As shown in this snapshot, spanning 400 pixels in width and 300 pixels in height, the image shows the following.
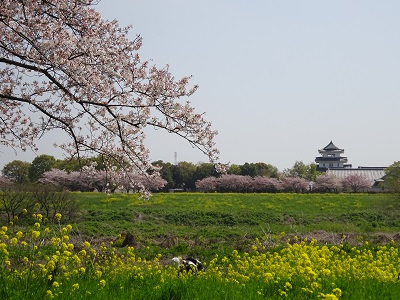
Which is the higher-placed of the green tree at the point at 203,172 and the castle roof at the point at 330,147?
the castle roof at the point at 330,147

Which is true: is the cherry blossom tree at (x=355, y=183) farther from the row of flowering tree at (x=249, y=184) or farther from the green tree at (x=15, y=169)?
the green tree at (x=15, y=169)

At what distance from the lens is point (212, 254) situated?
1438 centimetres

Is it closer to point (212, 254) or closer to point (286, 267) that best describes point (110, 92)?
point (286, 267)

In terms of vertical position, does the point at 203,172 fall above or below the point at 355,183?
above

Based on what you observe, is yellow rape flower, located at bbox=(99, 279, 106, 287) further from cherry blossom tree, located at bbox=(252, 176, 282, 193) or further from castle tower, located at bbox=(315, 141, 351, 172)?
castle tower, located at bbox=(315, 141, 351, 172)

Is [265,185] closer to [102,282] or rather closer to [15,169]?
[15,169]

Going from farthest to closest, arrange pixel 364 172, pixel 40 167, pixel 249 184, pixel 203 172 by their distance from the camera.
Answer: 1. pixel 364 172
2. pixel 203 172
3. pixel 249 184
4. pixel 40 167

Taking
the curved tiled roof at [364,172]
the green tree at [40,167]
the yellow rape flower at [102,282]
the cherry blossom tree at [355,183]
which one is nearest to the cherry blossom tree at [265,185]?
the cherry blossom tree at [355,183]

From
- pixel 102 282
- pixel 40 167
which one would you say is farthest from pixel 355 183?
pixel 102 282

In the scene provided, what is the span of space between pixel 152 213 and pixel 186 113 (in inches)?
823

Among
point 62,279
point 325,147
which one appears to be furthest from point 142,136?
point 325,147

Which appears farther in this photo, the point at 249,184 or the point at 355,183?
the point at 355,183

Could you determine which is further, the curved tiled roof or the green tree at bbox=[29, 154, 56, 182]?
the curved tiled roof

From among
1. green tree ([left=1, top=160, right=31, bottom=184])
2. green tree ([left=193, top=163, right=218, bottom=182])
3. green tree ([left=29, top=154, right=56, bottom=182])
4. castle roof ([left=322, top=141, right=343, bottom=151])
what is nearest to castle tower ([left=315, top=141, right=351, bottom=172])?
castle roof ([left=322, top=141, right=343, bottom=151])
